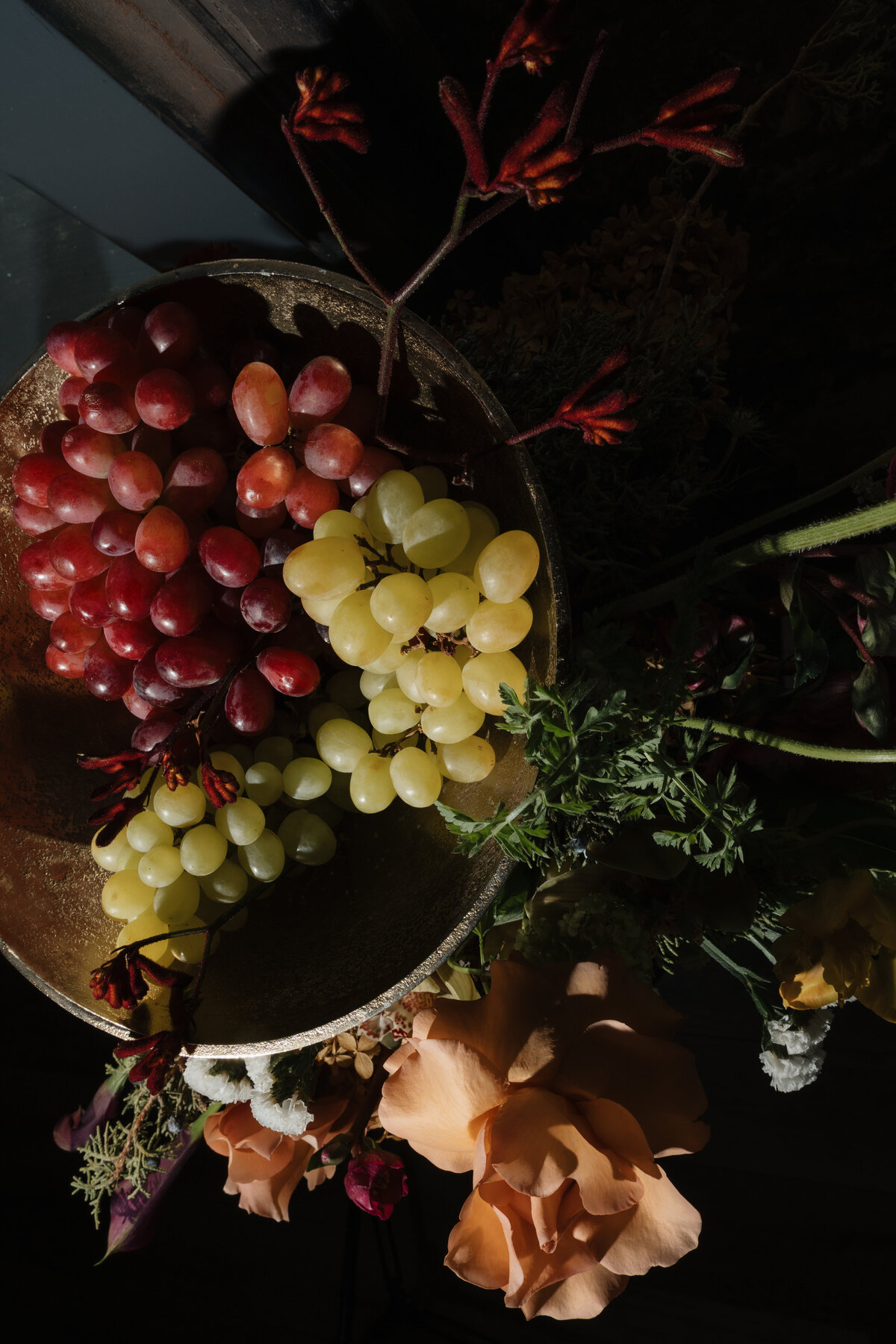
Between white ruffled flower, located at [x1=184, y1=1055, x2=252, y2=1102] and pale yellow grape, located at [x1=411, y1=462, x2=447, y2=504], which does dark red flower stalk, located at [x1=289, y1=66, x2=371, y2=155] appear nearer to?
pale yellow grape, located at [x1=411, y1=462, x2=447, y2=504]

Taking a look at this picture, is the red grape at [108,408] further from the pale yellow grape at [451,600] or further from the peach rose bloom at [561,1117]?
the peach rose bloom at [561,1117]

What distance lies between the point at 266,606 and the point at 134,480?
0.11 metres

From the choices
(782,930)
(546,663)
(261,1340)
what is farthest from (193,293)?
(261,1340)

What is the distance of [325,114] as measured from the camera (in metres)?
0.36

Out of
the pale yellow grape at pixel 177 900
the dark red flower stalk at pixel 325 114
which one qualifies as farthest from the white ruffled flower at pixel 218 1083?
the dark red flower stalk at pixel 325 114

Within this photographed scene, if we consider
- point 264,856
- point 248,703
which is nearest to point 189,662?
point 248,703

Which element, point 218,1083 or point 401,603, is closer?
point 401,603

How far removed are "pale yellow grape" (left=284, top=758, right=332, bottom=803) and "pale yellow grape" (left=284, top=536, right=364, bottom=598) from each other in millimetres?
115

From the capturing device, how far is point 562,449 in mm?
561

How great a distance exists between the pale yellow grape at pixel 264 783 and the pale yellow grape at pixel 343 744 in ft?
0.12

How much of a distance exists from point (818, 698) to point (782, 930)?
0.16 meters

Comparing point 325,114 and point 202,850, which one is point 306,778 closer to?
point 202,850

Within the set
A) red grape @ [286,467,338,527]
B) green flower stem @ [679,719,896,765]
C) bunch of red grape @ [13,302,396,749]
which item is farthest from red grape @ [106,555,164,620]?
green flower stem @ [679,719,896,765]

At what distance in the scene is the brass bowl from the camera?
0.42m
